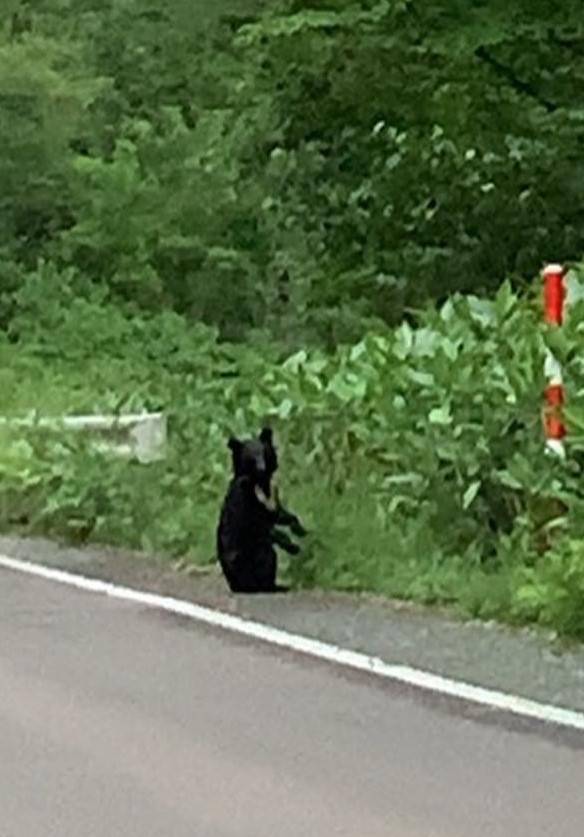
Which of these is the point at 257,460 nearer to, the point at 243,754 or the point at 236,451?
the point at 236,451

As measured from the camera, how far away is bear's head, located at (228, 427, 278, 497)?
11555mm

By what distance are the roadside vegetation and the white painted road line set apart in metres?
0.75

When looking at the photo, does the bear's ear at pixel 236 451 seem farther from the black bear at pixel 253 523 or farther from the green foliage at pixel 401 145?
the green foliage at pixel 401 145

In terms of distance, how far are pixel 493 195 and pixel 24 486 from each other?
514cm

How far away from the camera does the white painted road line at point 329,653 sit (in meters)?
8.35

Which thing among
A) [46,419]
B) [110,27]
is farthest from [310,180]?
[110,27]

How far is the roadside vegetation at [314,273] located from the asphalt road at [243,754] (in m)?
1.48

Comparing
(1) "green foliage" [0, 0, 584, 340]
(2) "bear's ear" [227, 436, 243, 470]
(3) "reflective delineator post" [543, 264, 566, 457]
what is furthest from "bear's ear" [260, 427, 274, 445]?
(1) "green foliage" [0, 0, 584, 340]

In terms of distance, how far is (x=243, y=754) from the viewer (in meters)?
7.91

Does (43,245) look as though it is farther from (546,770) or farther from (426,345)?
(546,770)

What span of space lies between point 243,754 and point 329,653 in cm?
175

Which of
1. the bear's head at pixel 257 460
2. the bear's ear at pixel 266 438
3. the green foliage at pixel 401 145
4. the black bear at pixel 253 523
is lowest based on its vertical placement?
the black bear at pixel 253 523

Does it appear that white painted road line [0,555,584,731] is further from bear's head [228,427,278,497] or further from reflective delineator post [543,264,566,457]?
reflective delineator post [543,264,566,457]

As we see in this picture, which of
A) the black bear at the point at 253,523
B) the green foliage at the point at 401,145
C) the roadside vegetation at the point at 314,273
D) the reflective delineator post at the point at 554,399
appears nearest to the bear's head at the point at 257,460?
the black bear at the point at 253,523
